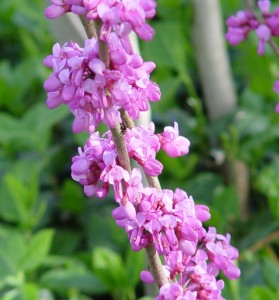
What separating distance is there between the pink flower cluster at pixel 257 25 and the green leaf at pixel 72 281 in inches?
36.7

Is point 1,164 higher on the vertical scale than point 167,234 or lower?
lower

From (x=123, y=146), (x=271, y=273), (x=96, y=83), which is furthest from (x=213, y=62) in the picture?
(x=96, y=83)

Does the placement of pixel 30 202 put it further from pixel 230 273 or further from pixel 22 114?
pixel 230 273

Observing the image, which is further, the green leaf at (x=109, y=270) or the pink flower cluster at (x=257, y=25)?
the green leaf at (x=109, y=270)

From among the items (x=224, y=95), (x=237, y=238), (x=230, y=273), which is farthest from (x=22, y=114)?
(x=230, y=273)

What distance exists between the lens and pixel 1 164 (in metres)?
2.98

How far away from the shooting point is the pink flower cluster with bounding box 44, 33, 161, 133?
1032mm

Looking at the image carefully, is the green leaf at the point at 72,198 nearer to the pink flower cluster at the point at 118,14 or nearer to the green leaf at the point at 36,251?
the green leaf at the point at 36,251

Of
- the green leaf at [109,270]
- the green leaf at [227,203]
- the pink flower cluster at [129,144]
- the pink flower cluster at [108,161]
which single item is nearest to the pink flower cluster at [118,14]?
the pink flower cluster at [129,144]

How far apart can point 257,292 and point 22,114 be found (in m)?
1.55

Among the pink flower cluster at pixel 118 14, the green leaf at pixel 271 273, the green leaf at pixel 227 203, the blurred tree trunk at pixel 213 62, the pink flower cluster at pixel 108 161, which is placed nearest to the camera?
the pink flower cluster at pixel 118 14

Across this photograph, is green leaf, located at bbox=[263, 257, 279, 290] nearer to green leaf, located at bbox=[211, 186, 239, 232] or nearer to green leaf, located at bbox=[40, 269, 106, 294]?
green leaf, located at bbox=[211, 186, 239, 232]

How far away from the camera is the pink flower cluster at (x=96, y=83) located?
1032 millimetres

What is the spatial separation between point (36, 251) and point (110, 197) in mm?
569
